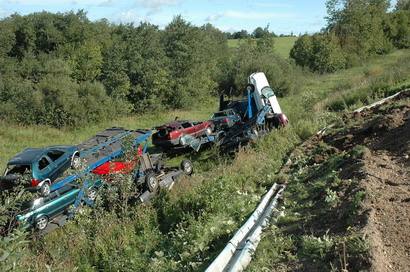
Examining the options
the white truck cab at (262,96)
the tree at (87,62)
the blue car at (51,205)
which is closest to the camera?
the blue car at (51,205)

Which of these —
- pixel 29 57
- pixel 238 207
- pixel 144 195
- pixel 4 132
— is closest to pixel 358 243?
pixel 238 207

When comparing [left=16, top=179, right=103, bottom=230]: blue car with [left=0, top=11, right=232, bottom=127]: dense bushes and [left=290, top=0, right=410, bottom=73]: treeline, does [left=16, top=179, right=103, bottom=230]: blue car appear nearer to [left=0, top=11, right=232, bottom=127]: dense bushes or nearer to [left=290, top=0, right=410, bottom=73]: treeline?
[left=0, top=11, right=232, bottom=127]: dense bushes

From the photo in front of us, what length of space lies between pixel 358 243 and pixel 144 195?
27.4ft

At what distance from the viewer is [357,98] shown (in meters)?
22.4

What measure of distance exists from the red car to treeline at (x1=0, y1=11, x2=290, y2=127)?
1265cm

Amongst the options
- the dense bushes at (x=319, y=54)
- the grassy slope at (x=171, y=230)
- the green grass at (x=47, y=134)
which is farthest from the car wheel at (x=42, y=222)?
the dense bushes at (x=319, y=54)

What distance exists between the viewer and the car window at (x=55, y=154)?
1510cm

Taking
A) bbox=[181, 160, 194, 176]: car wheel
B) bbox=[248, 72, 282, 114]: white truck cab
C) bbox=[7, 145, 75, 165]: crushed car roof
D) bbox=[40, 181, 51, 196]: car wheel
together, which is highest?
bbox=[248, 72, 282, 114]: white truck cab

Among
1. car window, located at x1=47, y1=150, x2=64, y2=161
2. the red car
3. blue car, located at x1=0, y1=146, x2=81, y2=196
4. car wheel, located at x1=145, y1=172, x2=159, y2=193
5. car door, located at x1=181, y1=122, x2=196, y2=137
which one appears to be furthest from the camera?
car door, located at x1=181, y1=122, x2=196, y2=137

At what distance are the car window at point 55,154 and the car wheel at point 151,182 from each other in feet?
9.80

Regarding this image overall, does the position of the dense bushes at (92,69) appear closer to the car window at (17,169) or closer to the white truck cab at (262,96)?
the white truck cab at (262,96)

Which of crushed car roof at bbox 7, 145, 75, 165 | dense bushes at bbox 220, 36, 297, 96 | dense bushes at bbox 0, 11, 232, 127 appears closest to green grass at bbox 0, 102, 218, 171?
dense bushes at bbox 0, 11, 232, 127

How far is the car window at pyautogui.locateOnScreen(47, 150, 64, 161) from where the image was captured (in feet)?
49.5

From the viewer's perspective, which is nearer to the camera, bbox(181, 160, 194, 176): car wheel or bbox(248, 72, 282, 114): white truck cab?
bbox(181, 160, 194, 176): car wheel
